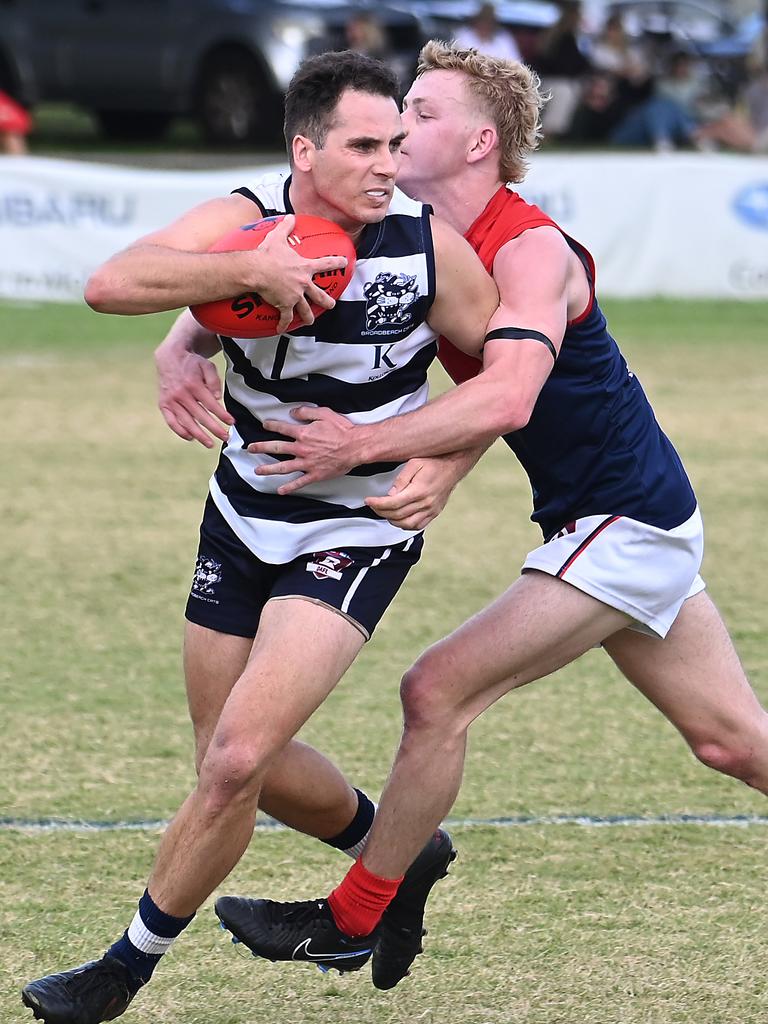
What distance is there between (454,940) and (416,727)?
69 centimetres

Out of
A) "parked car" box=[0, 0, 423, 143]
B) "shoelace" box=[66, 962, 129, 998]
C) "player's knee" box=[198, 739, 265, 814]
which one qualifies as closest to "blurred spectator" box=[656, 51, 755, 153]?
"parked car" box=[0, 0, 423, 143]

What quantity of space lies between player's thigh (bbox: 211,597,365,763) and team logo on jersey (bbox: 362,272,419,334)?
667 millimetres

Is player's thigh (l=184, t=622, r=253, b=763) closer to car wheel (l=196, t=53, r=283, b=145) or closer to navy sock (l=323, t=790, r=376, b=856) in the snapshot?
navy sock (l=323, t=790, r=376, b=856)

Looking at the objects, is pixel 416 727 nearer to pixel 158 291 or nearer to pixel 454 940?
pixel 454 940

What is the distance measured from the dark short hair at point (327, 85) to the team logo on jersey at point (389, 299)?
340mm

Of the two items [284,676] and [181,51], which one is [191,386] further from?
[181,51]

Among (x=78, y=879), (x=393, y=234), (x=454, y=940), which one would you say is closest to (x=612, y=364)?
(x=393, y=234)

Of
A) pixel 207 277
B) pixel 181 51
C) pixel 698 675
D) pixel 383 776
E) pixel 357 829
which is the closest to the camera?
pixel 207 277

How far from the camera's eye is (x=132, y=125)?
2580cm

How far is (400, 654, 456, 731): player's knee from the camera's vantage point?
405 cm

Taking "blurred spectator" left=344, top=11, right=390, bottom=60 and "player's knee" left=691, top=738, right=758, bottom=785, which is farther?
"blurred spectator" left=344, top=11, right=390, bottom=60

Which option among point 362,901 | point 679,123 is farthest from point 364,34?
point 362,901

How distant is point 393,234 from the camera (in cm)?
394

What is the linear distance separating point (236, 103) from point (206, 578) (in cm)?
1957
